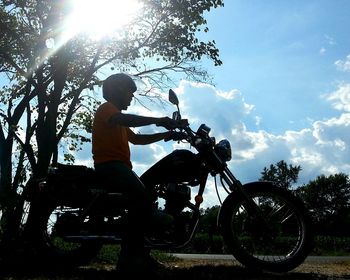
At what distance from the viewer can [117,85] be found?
5875 mm

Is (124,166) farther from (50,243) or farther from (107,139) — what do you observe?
(50,243)

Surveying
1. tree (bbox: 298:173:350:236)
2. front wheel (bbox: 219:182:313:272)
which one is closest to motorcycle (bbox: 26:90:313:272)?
front wheel (bbox: 219:182:313:272)

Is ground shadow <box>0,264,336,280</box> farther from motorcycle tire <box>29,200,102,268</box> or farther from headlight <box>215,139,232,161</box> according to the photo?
headlight <box>215,139,232,161</box>

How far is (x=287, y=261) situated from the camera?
5.61 metres

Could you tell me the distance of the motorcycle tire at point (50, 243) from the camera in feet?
20.2

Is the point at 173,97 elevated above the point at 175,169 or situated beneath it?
elevated above

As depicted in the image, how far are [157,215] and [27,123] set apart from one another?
23431 mm

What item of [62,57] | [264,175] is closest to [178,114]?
[62,57]

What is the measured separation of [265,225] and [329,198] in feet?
320

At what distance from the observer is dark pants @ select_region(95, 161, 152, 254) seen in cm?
541

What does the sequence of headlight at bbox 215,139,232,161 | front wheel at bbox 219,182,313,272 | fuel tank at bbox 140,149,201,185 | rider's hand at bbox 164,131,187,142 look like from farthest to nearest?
rider's hand at bbox 164,131,187,142 → headlight at bbox 215,139,232,161 → fuel tank at bbox 140,149,201,185 → front wheel at bbox 219,182,313,272

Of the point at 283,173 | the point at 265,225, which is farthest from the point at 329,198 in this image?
the point at 265,225

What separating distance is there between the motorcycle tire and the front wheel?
1.76 metres

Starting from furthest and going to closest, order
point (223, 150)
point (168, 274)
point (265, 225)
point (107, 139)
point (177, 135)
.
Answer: point (177, 135)
point (223, 150)
point (265, 225)
point (107, 139)
point (168, 274)
